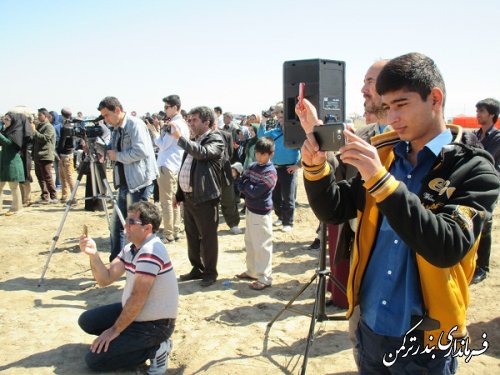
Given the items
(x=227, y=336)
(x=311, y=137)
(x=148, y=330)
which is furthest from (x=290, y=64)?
(x=227, y=336)

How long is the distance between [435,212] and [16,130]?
9209 mm

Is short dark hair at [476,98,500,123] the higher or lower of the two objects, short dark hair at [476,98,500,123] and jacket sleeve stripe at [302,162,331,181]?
the higher

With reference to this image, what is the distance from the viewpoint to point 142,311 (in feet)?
10.7

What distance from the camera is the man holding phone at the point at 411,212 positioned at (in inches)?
53.3

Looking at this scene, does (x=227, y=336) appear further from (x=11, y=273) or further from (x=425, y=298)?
(x=11, y=273)

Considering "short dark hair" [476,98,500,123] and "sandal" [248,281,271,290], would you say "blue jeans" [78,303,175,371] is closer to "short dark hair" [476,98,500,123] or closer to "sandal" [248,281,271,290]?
"sandal" [248,281,271,290]

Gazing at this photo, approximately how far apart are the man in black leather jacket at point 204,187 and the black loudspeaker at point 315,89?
1.99 meters

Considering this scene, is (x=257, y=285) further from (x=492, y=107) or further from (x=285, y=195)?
(x=492, y=107)

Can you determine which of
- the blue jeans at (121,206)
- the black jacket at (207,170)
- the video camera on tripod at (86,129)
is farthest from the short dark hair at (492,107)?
the video camera on tripod at (86,129)

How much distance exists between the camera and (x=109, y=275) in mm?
3650

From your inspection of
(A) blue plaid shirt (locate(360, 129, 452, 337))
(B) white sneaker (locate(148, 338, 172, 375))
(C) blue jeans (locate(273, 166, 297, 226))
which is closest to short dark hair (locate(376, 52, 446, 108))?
(A) blue plaid shirt (locate(360, 129, 452, 337))

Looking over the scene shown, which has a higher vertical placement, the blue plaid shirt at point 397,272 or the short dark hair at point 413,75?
the short dark hair at point 413,75

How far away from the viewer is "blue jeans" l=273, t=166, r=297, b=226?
752 centimetres

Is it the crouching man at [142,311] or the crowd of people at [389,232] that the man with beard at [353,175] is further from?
the crouching man at [142,311]
